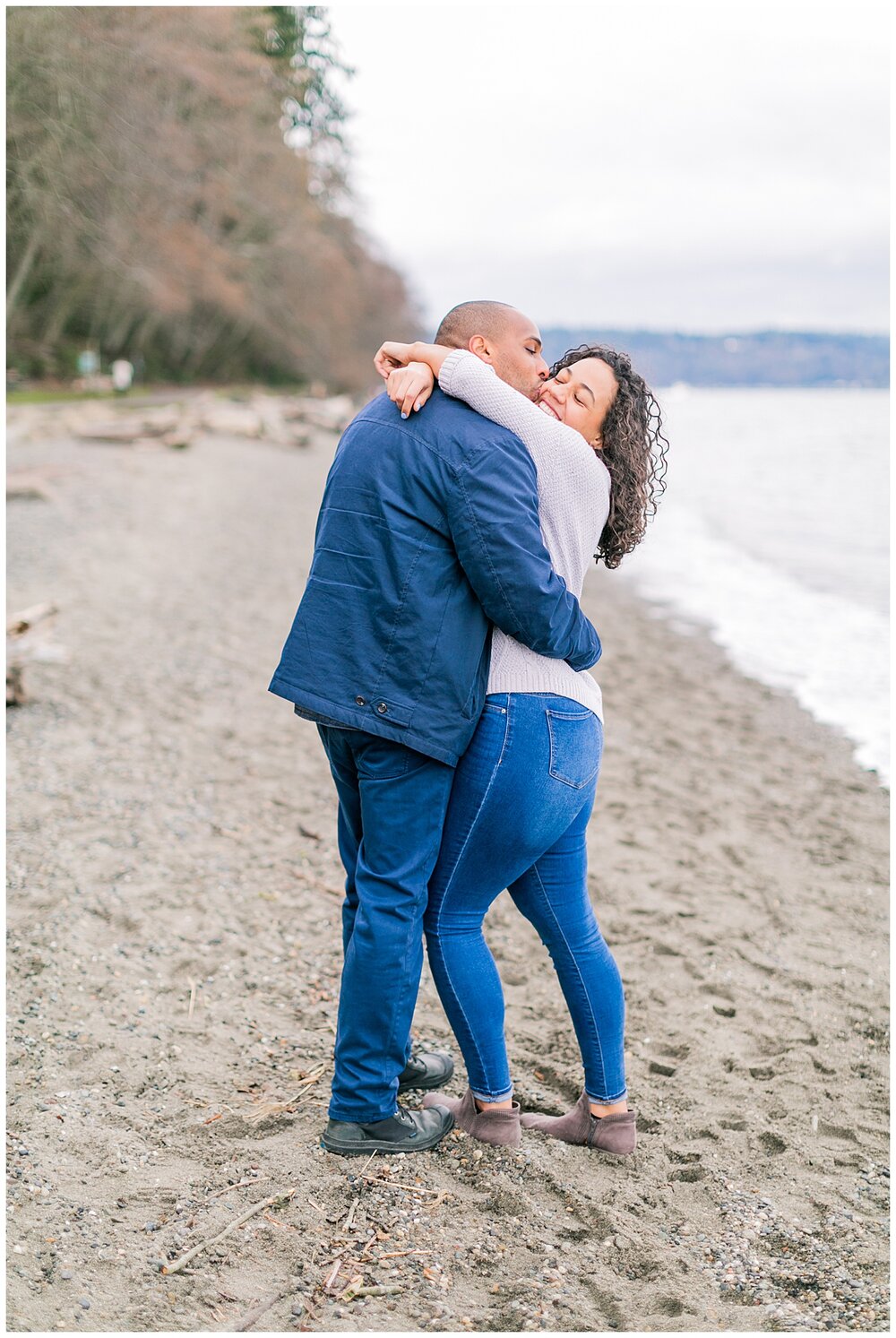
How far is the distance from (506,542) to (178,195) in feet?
Answer: 79.8

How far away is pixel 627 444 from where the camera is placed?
8.20ft

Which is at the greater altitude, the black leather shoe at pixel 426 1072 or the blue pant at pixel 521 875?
Answer: the blue pant at pixel 521 875

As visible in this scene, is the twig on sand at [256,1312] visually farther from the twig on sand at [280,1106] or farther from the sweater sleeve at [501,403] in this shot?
the sweater sleeve at [501,403]

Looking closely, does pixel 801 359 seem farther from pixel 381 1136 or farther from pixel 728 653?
A: pixel 381 1136

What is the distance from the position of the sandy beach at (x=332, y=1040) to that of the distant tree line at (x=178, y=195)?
15.0 meters

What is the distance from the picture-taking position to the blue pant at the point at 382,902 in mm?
2445

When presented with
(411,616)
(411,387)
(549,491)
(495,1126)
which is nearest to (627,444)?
(549,491)

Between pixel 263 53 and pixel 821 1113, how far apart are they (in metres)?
33.4

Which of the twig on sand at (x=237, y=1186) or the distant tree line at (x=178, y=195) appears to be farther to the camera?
the distant tree line at (x=178, y=195)

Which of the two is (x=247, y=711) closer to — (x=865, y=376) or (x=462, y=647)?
(x=462, y=647)

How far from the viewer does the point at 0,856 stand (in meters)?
4.27

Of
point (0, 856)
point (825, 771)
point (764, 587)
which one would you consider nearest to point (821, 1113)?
point (0, 856)

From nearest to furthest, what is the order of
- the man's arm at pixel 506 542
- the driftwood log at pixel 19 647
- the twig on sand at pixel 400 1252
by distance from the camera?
the man's arm at pixel 506 542 → the twig on sand at pixel 400 1252 → the driftwood log at pixel 19 647

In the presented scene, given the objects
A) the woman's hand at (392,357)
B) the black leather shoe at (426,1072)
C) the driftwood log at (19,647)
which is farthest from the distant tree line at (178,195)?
the black leather shoe at (426,1072)
